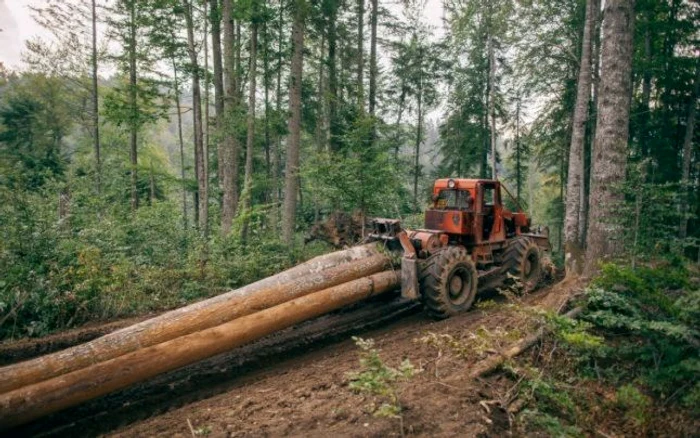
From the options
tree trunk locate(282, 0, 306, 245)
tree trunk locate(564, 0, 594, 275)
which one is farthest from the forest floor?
tree trunk locate(282, 0, 306, 245)

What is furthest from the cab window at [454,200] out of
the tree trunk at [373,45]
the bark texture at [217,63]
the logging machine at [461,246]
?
the tree trunk at [373,45]

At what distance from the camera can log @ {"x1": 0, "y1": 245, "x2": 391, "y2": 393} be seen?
4.14 meters

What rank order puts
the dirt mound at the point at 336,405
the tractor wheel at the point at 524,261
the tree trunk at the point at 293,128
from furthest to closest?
the tree trunk at the point at 293,128 → the tractor wheel at the point at 524,261 → the dirt mound at the point at 336,405

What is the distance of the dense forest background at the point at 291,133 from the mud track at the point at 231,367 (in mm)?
2537

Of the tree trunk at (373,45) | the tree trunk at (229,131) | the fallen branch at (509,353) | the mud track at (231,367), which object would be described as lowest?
the mud track at (231,367)

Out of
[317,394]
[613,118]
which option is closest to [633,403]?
[317,394]

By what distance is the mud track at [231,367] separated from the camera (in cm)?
442

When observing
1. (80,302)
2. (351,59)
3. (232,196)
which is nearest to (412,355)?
(80,302)

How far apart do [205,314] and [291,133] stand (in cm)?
820

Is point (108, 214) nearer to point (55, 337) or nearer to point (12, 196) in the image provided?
point (12, 196)

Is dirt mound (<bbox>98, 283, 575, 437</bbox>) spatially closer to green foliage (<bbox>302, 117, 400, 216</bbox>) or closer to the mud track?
the mud track

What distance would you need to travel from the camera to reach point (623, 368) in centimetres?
446

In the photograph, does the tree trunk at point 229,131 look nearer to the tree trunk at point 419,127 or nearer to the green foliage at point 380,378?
the green foliage at point 380,378

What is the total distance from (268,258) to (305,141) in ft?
63.4
